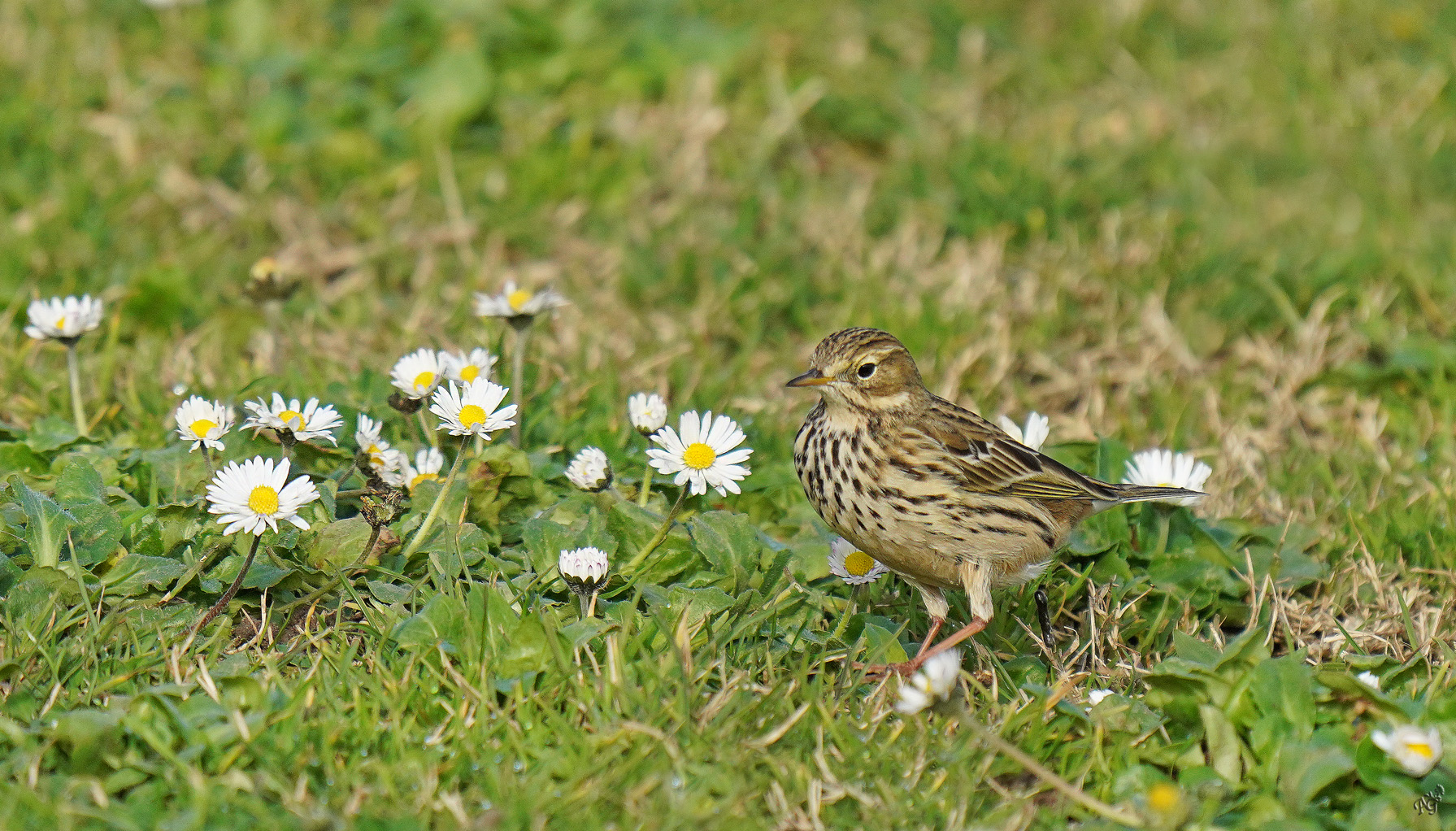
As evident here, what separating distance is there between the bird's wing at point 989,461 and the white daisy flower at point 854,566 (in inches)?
14.7

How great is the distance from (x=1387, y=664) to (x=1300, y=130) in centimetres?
572

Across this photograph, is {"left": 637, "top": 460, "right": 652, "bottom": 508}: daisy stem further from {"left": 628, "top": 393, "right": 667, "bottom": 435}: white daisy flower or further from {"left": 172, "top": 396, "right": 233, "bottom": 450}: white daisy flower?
{"left": 172, "top": 396, "right": 233, "bottom": 450}: white daisy flower

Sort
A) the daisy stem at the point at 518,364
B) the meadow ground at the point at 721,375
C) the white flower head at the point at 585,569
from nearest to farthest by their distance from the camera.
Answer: the meadow ground at the point at 721,375 < the white flower head at the point at 585,569 < the daisy stem at the point at 518,364

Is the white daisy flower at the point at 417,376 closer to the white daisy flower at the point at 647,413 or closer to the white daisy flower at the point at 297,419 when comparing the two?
the white daisy flower at the point at 297,419

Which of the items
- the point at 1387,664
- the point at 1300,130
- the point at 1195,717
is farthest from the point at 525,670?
the point at 1300,130

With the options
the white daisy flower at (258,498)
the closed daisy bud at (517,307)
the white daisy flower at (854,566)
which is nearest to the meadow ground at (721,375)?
the white daisy flower at (854,566)

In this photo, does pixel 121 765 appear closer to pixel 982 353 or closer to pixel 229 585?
pixel 229 585

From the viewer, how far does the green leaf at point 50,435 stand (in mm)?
4957

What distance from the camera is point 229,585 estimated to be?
4375 mm

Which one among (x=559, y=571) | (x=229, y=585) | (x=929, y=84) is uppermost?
(x=929, y=84)

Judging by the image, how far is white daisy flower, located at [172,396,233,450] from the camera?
4441 millimetres

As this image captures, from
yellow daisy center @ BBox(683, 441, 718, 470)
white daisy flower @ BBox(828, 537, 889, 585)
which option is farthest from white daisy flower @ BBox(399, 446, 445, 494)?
white daisy flower @ BBox(828, 537, 889, 585)

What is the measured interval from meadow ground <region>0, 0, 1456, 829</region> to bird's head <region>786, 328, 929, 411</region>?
1.73 feet

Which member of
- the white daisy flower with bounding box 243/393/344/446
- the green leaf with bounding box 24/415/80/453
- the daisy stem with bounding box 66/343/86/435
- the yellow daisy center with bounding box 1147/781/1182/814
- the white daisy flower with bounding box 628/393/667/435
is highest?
the daisy stem with bounding box 66/343/86/435
